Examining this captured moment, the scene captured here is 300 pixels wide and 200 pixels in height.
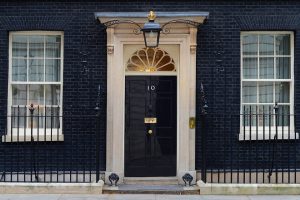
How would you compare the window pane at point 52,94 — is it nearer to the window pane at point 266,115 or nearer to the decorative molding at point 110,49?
the decorative molding at point 110,49

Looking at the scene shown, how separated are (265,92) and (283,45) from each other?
1.17m

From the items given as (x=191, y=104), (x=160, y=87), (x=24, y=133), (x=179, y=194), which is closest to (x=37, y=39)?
(x=24, y=133)

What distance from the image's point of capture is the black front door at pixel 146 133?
12555mm

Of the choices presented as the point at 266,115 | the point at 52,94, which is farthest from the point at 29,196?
the point at 266,115

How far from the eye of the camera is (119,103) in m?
12.3

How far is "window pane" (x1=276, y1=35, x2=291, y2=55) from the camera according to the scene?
12.8 m

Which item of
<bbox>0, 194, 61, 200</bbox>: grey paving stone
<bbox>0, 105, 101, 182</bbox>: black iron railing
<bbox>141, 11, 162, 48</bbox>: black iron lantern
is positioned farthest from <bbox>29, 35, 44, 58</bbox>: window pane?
<bbox>0, 194, 61, 200</bbox>: grey paving stone

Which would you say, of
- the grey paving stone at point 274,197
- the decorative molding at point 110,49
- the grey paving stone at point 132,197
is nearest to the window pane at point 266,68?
the grey paving stone at point 274,197

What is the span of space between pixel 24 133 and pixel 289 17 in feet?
21.4

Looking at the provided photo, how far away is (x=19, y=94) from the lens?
12.7 metres

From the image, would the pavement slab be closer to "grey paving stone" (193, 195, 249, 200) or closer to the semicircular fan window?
"grey paving stone" (193, 195, 249, 200)

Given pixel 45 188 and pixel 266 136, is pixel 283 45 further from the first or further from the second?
pixel 45 188

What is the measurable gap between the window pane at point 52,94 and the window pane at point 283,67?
202 inches

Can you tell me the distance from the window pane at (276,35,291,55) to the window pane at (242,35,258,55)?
20.3 inches
